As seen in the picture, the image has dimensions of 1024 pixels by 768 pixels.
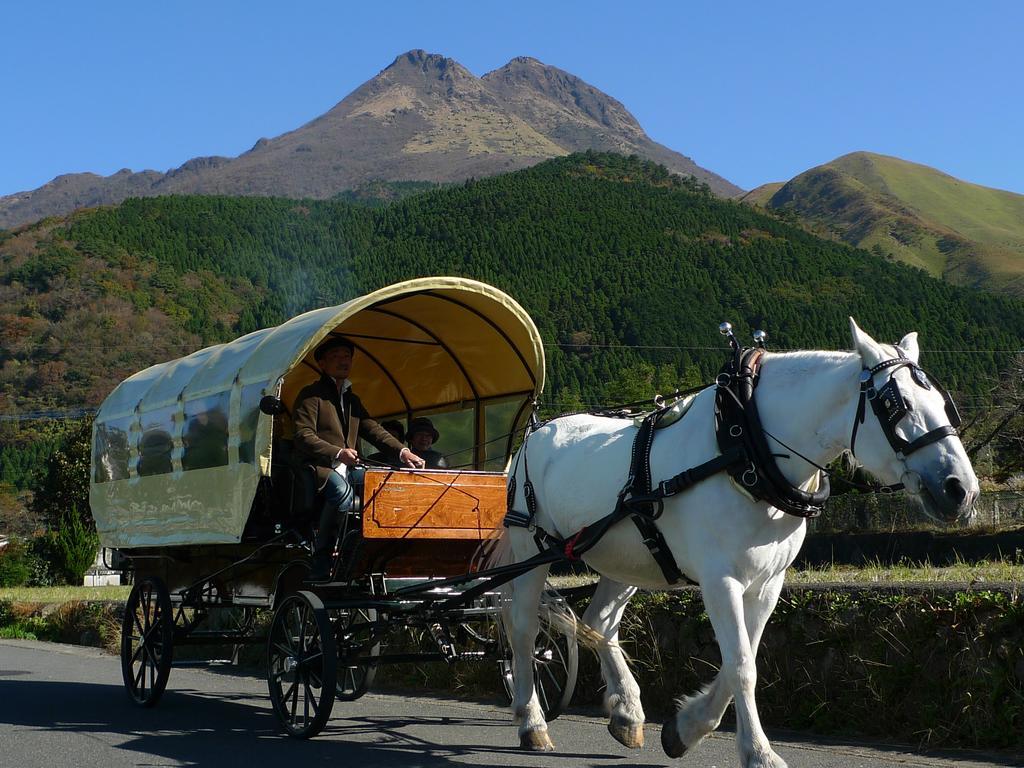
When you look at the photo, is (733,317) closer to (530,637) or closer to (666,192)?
(666,192)

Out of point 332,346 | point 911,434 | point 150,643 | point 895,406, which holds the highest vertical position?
point 332,346

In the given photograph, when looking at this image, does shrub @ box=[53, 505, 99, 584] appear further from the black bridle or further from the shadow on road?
the black bridle

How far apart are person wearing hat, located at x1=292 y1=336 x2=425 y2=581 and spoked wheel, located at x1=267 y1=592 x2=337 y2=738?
354mm

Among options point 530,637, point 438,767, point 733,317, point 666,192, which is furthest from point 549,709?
point 666,192

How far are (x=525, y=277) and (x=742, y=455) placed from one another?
108 meters

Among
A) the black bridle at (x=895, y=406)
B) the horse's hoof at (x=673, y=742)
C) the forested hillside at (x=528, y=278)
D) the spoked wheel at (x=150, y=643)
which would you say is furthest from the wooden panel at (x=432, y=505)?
the forested hillside at (x=528, y=278)

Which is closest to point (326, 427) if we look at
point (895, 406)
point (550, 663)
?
point (550, 663)

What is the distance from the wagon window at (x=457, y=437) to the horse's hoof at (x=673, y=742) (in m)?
4.41

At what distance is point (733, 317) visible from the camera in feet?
331

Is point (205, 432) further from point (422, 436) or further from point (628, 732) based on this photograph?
point (628, 732)

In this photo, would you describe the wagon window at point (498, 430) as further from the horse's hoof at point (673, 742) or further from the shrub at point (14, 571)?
the shrub at point (14, 571)

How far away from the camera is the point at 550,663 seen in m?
8.20

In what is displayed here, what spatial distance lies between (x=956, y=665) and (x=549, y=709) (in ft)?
8.71

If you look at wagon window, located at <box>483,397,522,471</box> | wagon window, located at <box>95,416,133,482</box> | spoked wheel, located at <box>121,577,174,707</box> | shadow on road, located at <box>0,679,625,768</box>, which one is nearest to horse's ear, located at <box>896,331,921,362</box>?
shadow on road, located at <box>0,679,625,768</box>
